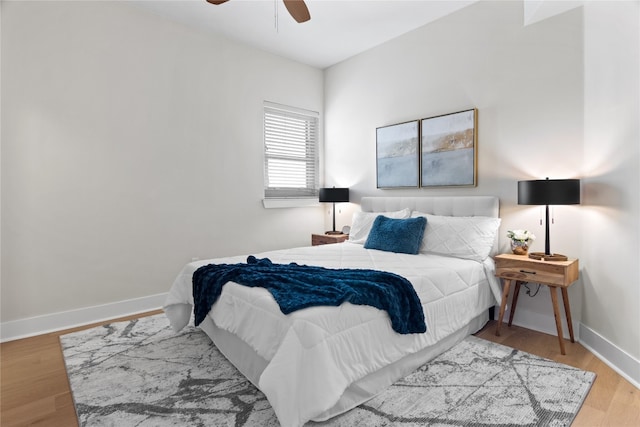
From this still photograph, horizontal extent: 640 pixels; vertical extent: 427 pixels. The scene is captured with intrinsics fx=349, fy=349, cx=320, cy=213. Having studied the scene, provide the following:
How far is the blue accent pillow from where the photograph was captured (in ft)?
10.9

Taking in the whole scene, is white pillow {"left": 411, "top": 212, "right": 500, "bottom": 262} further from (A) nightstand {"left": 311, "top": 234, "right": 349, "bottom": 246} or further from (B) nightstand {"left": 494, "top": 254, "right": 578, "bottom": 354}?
(A) nightstand {"left": 311, "top": 234, "right": 349, "bottom": 246}

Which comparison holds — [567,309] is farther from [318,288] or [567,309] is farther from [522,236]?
[318,288]

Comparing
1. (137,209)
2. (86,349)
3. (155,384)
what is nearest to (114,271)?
(137,209)

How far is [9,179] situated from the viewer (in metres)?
2.99

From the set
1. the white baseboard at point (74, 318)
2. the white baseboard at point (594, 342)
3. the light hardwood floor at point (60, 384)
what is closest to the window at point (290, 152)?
the white baseboard at point (74, 318)

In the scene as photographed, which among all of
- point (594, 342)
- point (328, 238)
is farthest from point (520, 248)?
point (328, 238)

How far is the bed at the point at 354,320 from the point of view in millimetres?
1625

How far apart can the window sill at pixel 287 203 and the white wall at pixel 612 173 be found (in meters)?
3.28

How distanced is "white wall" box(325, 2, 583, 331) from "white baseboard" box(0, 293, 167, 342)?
3042 millimetres

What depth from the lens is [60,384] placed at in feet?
7.45

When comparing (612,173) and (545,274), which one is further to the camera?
(545,274)

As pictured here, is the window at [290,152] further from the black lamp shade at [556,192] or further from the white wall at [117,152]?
the black lamp shade at [556,192]

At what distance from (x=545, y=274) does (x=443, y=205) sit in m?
1.23

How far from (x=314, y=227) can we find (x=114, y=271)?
2.67 m
